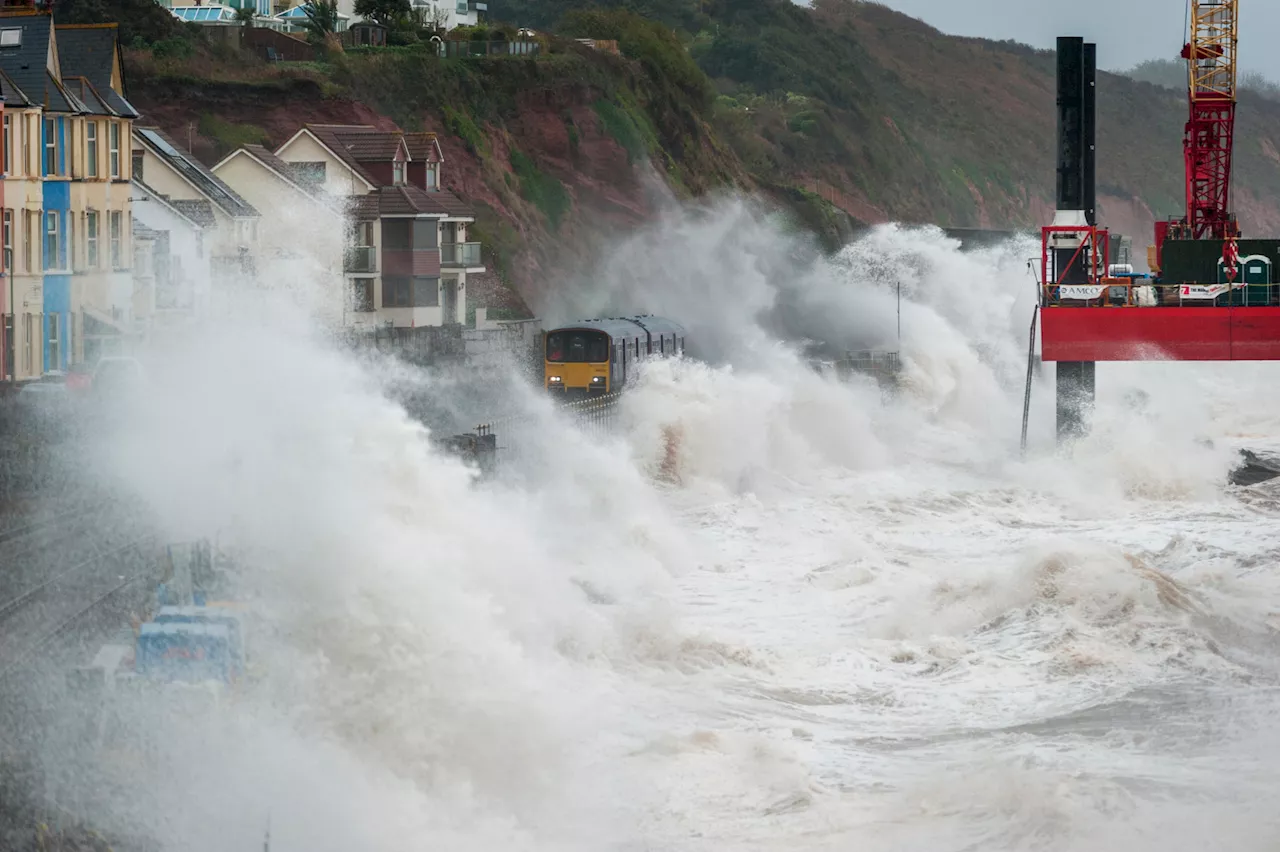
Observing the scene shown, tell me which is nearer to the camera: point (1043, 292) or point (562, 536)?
point (562, 536)

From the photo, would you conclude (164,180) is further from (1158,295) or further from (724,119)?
(724,119)

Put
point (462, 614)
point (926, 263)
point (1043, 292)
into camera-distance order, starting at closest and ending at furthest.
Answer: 1. point (462, 614)
2. point (1043, 292)
3. point (926, 263)

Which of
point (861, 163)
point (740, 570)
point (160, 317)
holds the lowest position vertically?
point (740, 570)

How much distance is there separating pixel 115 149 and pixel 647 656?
19.9m

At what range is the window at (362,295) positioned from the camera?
50562 mm

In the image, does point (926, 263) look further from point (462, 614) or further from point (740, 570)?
point (462, 614)

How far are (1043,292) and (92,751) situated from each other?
3178 centimetres

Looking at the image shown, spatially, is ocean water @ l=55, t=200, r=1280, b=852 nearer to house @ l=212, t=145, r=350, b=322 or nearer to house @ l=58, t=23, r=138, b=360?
house @ l=58, t=23, r=138, b=360

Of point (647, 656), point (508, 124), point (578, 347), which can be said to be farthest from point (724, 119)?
point (647, 656)

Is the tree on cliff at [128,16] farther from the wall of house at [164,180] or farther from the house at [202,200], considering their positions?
the wall of house at [164,180]

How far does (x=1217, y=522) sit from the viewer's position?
3656cm

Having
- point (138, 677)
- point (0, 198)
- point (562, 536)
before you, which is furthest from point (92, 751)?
point (0, 198)

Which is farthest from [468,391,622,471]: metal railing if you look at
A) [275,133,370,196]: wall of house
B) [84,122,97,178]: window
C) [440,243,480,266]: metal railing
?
[440,243,480,266]: metal railing

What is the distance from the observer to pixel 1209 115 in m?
47.9
